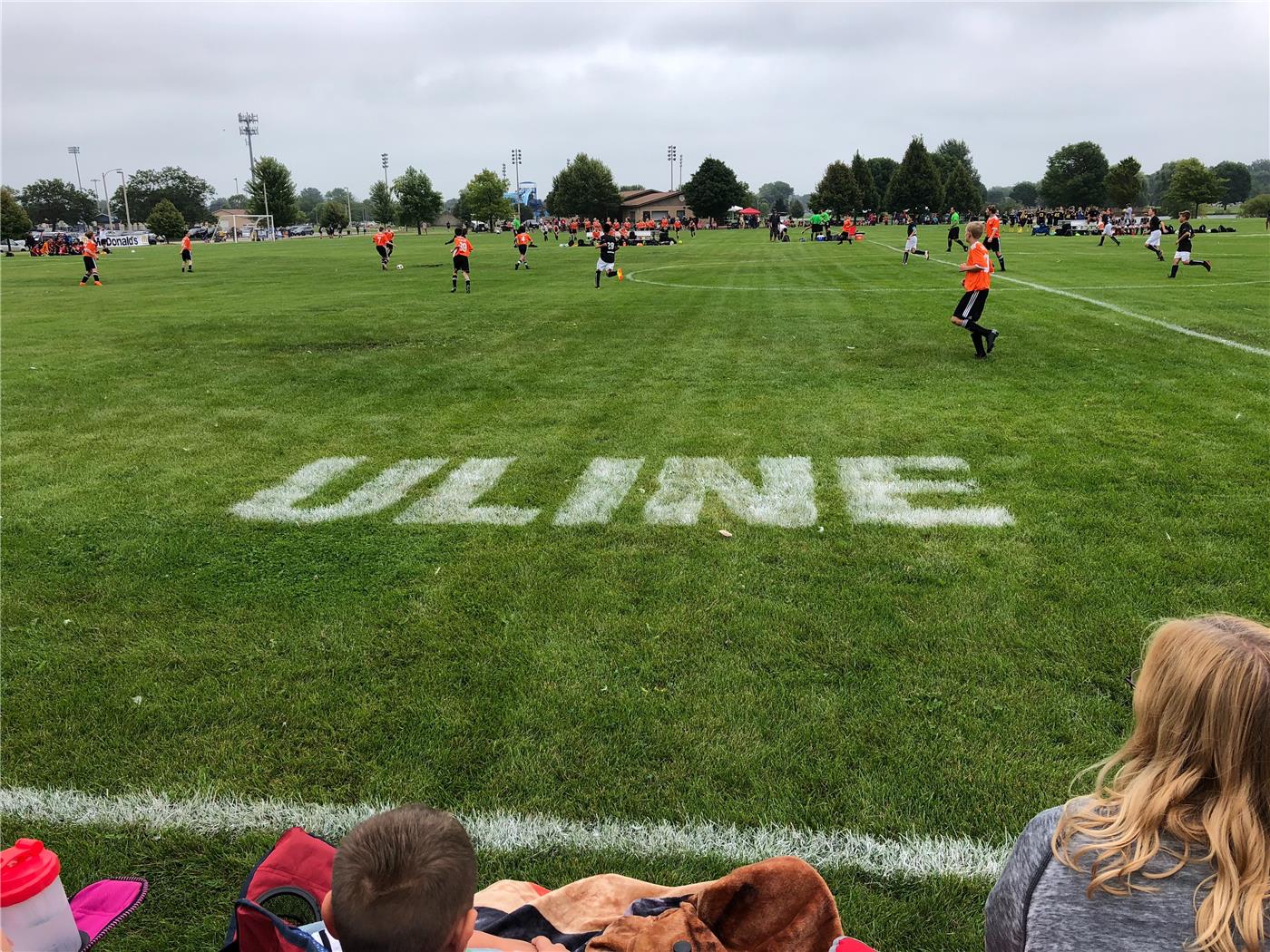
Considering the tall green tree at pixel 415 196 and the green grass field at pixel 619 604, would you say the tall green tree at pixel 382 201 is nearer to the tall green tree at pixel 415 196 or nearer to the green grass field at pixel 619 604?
the tall green tree at pixel 415 196

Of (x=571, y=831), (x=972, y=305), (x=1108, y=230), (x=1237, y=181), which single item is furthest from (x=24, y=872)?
(x=1237, y=181)

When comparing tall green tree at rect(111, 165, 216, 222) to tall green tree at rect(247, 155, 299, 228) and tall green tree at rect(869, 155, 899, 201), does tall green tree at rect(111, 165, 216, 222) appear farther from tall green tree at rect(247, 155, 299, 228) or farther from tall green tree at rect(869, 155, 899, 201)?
tall green tree at rect(869, 155, 899, 201)

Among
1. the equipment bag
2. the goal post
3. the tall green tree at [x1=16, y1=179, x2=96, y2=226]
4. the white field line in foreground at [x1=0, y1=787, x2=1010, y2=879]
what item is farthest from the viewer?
the tall green tree at [x1=16, y1=179, x2=96, y2=226]

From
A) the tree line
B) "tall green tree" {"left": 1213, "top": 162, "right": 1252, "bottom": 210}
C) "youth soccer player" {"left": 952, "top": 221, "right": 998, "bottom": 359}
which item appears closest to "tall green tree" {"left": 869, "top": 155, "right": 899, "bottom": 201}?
the tree line

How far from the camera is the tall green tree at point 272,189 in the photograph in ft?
335

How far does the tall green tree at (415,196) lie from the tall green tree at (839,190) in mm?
44052

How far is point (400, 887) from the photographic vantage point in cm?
189

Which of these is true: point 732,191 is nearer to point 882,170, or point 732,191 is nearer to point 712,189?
point 712,189

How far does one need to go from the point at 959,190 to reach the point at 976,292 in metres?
112

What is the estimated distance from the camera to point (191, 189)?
14462 cm

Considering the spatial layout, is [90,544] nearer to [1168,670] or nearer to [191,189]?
[1168,670]

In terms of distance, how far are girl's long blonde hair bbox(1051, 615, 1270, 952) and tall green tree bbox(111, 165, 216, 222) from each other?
535 feet

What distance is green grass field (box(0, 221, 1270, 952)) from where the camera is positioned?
11.8 feet

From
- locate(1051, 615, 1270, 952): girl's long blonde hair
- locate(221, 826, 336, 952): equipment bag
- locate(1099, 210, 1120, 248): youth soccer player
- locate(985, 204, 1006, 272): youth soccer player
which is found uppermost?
locate(1099, 210, 1120, 248): youth soccer player
